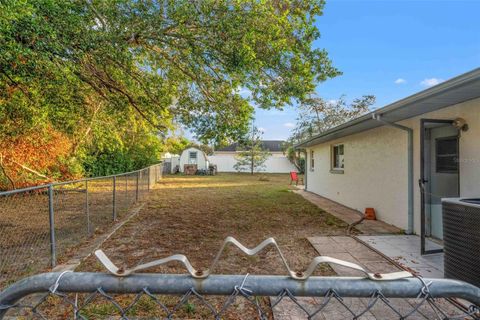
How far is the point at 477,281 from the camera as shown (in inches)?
106

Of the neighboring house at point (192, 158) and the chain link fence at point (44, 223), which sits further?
the neighboring house at point (192, 158)

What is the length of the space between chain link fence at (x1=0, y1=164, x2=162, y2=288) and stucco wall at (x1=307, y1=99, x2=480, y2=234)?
20.6 ft

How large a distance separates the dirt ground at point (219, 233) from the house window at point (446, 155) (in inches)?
89.9

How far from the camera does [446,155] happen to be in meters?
5.03

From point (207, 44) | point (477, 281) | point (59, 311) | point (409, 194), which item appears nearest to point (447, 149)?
point (409, 194)

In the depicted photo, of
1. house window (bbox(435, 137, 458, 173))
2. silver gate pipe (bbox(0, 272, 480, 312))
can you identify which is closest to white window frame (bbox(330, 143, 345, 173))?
house window (bbox(435, 137, 458, 173))

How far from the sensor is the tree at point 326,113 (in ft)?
74.0

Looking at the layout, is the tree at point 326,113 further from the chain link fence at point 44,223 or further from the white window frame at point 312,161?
the chain link fence at point 44,223

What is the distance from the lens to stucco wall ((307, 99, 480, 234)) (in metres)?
4.32

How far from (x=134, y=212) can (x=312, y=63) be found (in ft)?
20.8

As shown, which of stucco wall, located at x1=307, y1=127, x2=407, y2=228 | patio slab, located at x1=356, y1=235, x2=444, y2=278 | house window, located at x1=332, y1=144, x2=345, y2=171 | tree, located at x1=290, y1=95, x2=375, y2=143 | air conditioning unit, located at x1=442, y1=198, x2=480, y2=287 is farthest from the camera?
tree, located at x1=290, y1=95, x2=375, y2=143

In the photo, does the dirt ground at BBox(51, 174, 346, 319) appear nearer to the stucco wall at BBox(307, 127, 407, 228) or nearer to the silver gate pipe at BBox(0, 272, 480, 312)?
the stucco wall at BBox(307, 127, 407, 228)

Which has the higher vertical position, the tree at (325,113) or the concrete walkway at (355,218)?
the tree at (325,113)

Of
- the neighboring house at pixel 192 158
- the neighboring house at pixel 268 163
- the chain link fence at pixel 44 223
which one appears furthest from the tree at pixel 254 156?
the chain link fence at pixel 44 223
